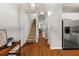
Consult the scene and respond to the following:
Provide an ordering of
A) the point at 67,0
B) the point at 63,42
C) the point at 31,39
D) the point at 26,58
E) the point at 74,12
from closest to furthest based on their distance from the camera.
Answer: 1. the point at 26,58
2. the point at 67,0
3. the point at 63,42
4. the point at 74,12
5. the point at 31,39

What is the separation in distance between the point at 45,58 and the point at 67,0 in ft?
2.02

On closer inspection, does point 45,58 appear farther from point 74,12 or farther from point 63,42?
point 74,12

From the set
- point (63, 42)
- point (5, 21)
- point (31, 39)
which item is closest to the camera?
point (5, 21)

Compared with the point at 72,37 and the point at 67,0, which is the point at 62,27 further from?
the point at 67,0

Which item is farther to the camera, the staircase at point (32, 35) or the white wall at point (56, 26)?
the staircase at point (32, 35)

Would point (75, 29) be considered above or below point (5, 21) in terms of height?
below

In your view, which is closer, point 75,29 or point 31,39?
point 75,29

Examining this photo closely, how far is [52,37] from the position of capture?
5453 millimetres

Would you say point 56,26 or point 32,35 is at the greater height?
point 56,26

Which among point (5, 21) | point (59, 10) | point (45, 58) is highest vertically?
point (59, 10)

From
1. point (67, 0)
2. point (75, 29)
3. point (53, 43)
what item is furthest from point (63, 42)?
point (67, 0)

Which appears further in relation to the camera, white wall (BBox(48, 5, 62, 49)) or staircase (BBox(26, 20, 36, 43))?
staircase (BBox(26, 20, 36, 43))

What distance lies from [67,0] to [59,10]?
4.31m

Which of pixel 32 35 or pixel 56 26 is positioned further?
pixel 32 35
